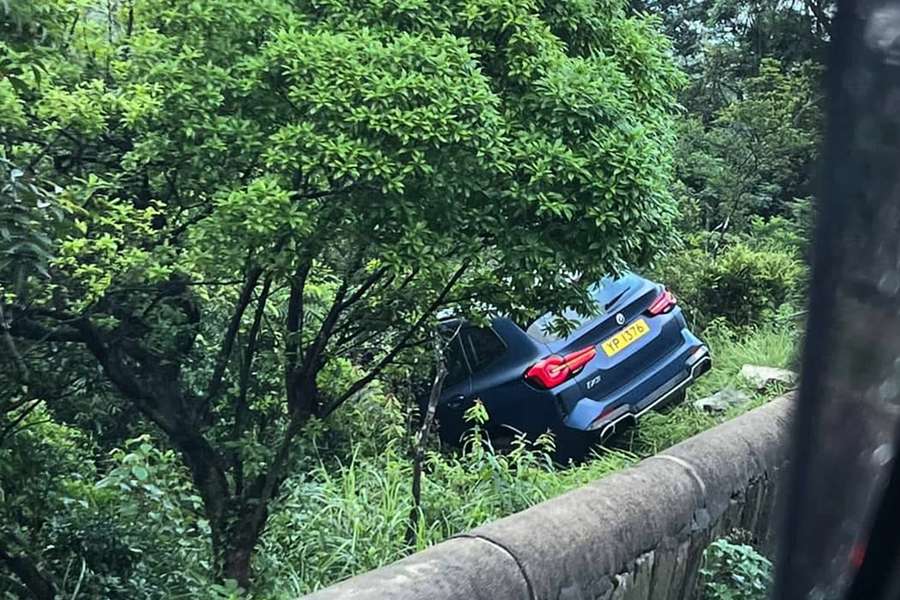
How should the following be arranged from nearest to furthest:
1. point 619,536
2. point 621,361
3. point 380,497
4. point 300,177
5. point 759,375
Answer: point 619,536 → point 300,177 → point 380,497 → point 621,361 → point 759,375

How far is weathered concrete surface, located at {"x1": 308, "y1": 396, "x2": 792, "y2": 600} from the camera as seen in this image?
277 cm

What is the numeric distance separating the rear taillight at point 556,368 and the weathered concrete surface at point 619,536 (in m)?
2.75

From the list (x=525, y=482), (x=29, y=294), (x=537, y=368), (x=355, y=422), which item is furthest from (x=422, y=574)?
(x=537, y=368)

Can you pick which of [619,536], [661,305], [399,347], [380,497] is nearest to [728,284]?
[661,305]

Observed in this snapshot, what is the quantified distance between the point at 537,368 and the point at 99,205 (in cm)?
393

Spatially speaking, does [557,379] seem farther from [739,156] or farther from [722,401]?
[739,156]

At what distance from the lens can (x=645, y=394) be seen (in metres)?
8.19

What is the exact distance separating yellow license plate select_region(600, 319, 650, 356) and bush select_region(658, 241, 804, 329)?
10.8ft

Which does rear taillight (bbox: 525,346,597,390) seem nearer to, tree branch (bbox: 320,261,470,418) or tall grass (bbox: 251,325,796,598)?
tall grass (bbox: 251,325,796,598)

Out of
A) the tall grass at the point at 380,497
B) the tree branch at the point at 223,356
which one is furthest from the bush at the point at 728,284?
the tree branch at the point at 223,356

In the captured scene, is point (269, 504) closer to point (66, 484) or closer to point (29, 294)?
point (66, 484)

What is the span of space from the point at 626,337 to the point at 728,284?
4.43 meters

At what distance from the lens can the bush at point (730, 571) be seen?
4010mm

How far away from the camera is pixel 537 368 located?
7680 mm
